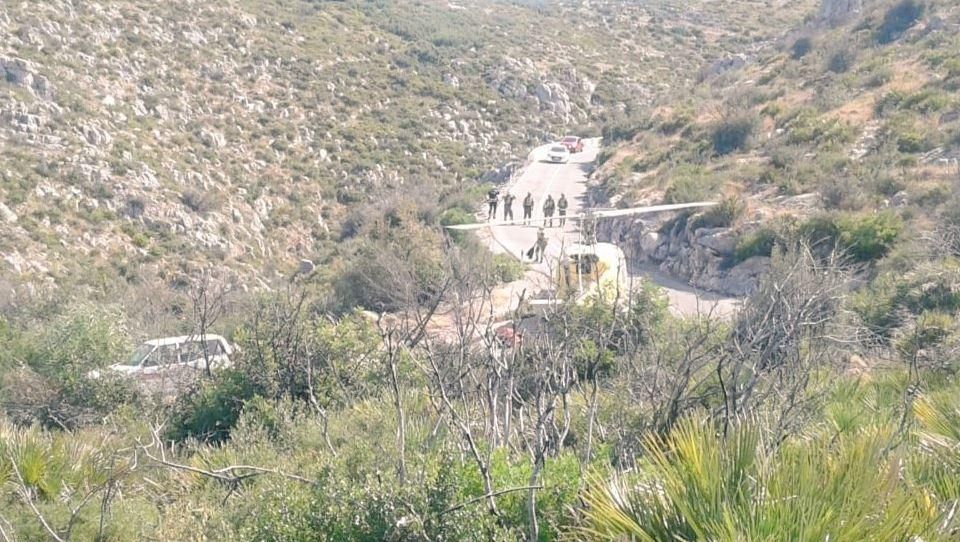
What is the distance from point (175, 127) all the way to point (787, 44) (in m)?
31.7

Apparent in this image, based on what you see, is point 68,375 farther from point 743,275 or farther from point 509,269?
point 743,275

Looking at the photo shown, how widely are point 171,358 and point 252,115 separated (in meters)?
26.7

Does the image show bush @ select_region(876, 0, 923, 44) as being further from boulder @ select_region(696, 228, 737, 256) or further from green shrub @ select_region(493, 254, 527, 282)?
green shrub @ select_region(493, 254, 527, 282)

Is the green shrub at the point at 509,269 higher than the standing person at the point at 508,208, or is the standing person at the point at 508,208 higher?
the standing person at the point at 508,208

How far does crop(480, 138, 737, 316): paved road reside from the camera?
19438 mm

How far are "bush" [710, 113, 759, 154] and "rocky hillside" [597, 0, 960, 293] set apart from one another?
52mm

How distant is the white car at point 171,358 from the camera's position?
12.7 metres

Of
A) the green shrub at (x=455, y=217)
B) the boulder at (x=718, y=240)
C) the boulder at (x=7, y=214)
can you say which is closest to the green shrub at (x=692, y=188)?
the boulder at (x=718, y=240)

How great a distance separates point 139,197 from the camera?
28.6m

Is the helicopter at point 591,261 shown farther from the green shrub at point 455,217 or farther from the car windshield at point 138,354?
the car windshield at point 138,354

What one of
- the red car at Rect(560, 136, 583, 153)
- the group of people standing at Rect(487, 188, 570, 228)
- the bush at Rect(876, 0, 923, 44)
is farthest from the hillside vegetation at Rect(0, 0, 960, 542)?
the group of people standing at Rect(487, 188, 570, 228)

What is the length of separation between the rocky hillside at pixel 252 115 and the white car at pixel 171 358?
9.24 meters

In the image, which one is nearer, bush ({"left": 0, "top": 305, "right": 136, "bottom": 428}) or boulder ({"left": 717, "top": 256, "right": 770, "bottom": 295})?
bush ({"left": 0, "top": 305, "right": 136, "bottom": 428})

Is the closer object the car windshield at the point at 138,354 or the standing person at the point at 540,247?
the car windshield at the point at 138,354
